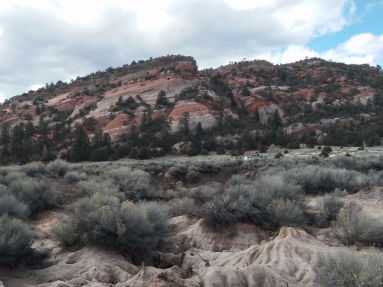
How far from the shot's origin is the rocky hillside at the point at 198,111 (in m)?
56.2

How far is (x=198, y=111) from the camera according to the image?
219ft

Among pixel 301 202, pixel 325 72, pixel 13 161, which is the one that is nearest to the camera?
pixel 301 202

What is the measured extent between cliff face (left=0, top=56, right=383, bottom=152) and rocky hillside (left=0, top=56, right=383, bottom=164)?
0.15 metres

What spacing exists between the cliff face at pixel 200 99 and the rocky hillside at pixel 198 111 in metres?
0.15

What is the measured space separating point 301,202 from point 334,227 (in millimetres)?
2742

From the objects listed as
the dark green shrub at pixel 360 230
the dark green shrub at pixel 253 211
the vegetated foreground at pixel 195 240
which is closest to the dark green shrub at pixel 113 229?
the vegetated foreground at pixel 195 240

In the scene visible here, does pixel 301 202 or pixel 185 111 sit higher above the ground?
pixel 185 111

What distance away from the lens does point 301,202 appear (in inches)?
666

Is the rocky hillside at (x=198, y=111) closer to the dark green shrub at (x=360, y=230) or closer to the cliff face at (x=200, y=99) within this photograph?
the cliff face at (x=200, y=99)

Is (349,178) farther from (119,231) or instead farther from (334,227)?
(119,231)

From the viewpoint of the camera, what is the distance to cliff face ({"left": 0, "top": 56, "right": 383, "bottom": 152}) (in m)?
67.6

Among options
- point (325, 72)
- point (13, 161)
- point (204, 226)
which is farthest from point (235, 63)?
point (204, 226)

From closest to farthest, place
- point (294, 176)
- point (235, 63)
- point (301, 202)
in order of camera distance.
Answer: point (301, 202) < point (294, 176) < point (235, 63)

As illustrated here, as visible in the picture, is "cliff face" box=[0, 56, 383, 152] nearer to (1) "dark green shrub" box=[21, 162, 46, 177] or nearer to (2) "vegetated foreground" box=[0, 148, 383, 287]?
(1) "dark green shrub" box=[21, 162, 46, 177]
